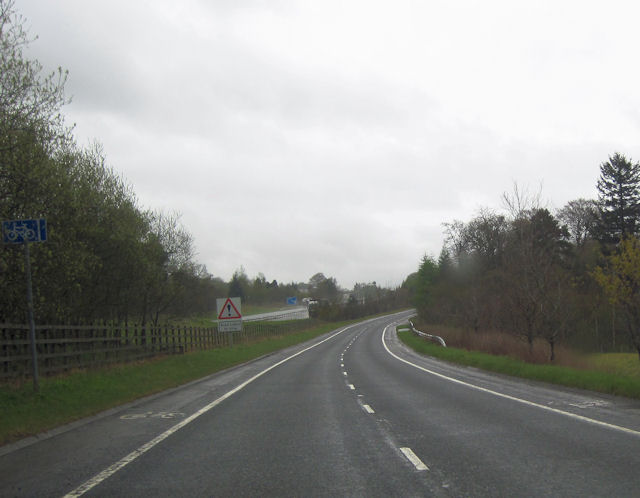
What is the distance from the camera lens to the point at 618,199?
55938mm

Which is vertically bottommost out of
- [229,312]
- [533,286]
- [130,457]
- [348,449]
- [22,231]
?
[348,449]

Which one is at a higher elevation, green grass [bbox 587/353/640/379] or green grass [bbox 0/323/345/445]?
green grass [bbox 0/323/345/445]

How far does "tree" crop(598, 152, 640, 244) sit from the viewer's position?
180ft

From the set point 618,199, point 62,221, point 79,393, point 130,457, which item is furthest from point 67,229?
point 618,199

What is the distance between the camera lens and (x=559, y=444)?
7566 mm

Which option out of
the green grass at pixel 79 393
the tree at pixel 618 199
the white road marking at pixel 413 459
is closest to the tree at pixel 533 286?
the green grass at pixel 79 393

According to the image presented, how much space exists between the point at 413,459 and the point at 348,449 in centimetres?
109

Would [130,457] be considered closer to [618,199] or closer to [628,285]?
[628,285]

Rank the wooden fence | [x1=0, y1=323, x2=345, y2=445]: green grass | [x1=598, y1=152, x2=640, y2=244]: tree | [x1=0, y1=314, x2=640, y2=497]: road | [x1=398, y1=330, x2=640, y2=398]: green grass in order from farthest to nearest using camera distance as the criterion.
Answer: [x1=598, y1=152, x2=640, y2=244]: tree, the wooden fence, [x1=398, y1=330, x2=640, y2=398]: green grass, [x1=0, y1=323, x2=345, y2=445]: green grass, [x1=0, y1=314, x2=640, y2=497]: road

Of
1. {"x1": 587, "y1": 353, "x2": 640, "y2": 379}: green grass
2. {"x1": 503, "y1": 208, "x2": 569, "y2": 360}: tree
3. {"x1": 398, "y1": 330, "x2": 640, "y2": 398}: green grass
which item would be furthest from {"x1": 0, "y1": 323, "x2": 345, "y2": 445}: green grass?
{"x1": 587, "y1": 353, "x2": 640, "y2": 379}: green grass

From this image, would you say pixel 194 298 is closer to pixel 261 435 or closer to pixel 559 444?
pixel 261 435

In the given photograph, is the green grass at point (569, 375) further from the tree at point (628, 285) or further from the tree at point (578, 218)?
the tree at point (578, 218)

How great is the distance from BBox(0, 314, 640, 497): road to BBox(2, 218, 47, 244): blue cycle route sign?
4.21 metres

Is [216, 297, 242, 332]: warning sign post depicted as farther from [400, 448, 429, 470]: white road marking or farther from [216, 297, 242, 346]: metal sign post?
[400, 448, 429, 470]: white road marking
